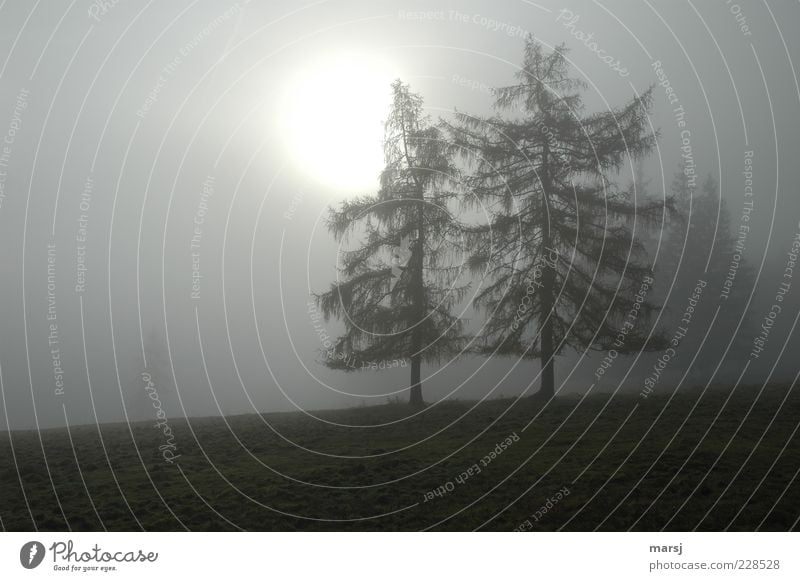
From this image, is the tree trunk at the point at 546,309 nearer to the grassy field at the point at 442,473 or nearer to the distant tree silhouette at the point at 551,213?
the distant tree silhouette at the point at 551,213

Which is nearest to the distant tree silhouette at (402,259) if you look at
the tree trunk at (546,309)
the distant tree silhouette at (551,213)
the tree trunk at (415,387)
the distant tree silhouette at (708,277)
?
the tree trunk at (415,387)

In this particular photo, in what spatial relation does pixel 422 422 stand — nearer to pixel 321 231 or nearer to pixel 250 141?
pixel 321 231

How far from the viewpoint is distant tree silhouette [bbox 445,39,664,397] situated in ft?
50.4

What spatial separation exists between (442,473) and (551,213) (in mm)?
8627

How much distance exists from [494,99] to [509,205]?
323 centimetres

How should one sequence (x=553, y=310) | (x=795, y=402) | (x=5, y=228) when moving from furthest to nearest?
(x=5, y=228)
(x=553, y=310)
(x=795, y=402)

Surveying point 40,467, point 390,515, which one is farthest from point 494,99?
point 40,467

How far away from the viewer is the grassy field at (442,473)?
28.8 ft

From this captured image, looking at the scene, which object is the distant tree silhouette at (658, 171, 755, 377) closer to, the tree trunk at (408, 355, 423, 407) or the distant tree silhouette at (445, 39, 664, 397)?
the distant tree silhouette at (445, 39, 664, 397)

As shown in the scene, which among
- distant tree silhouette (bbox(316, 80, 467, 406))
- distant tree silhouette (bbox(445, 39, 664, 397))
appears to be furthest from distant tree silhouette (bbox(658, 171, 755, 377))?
distant tree silhouette (bbox(316, 80, 467, 406))

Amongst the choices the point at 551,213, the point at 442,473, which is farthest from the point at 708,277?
the point at 442,473

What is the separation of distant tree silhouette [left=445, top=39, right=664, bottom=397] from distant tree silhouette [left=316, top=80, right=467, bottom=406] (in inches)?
37.4

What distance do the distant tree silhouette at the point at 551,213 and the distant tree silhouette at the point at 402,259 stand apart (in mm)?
951

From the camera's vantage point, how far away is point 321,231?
1638cm
